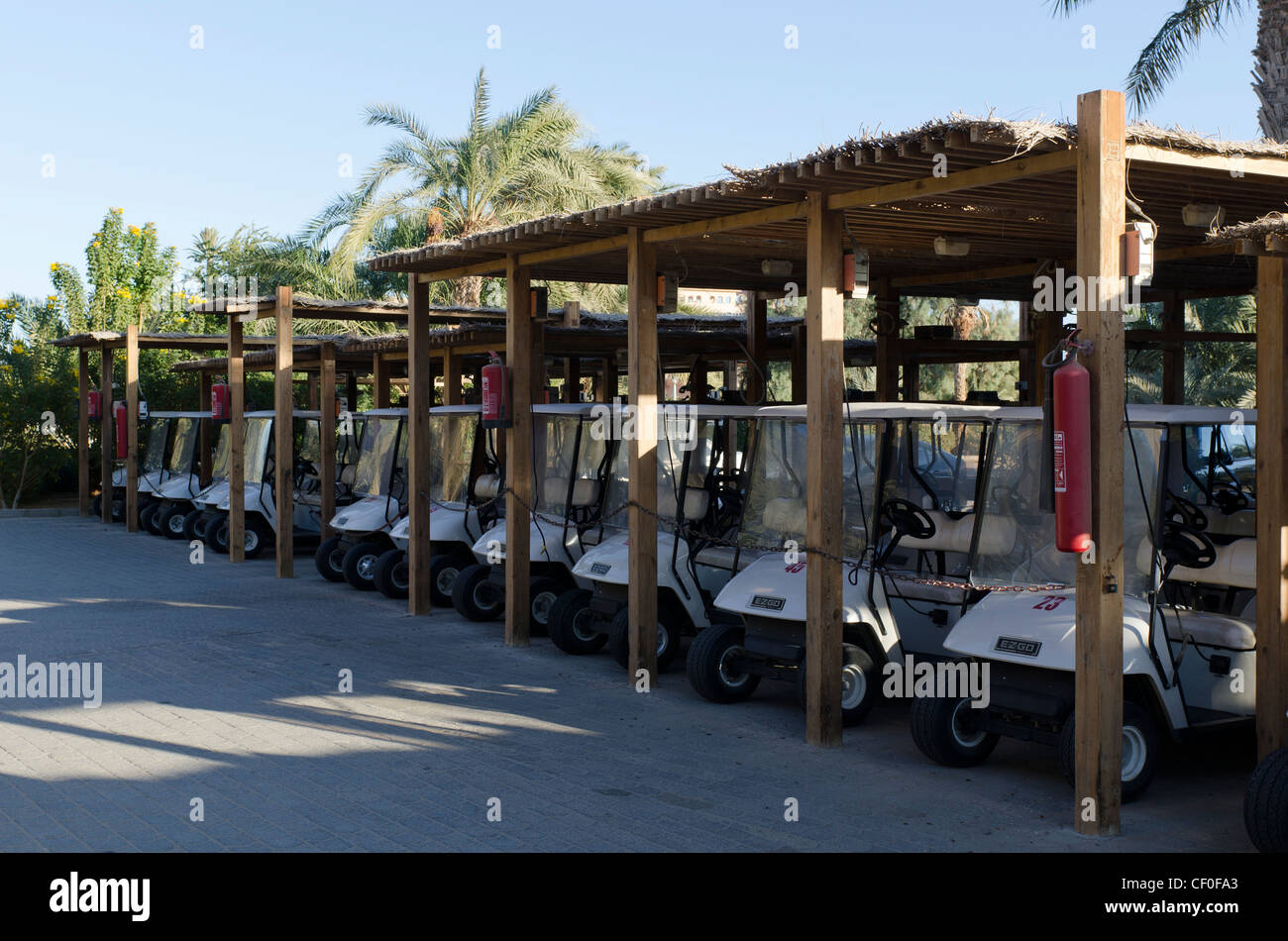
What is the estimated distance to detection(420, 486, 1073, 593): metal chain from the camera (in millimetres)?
7207

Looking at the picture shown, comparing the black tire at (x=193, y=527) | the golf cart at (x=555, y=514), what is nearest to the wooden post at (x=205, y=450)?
the black tire at (x=193, y=527)

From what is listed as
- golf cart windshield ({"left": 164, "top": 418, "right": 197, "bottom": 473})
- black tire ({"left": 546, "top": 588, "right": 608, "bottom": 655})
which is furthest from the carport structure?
golf cart windshield ({"left": 164, "top": 418, "right": 197, "bottom": 473})

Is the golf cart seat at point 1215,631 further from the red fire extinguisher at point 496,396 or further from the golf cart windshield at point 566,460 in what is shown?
the red fire extinguisher at point 496,396

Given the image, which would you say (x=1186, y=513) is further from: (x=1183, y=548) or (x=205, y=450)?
(x=205, y=450)

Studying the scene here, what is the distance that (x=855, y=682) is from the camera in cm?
800

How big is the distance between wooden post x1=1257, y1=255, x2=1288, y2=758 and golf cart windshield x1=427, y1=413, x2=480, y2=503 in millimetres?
8347

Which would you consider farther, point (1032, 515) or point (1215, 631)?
point (1032, 515)

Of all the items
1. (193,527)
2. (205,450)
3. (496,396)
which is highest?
(496,396)

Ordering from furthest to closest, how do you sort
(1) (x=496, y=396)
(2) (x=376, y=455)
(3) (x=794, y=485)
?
1. (2) (x=376, y=455)
2. (1) (x=496, y=396)
3. (3) (x=794, y=485)

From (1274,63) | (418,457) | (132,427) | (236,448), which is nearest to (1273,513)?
(418,457)

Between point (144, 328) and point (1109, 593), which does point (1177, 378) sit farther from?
point (144, 328)

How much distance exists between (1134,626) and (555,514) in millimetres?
6117

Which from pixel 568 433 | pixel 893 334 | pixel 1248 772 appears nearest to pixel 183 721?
pixel 568 433

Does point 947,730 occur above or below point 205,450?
below
